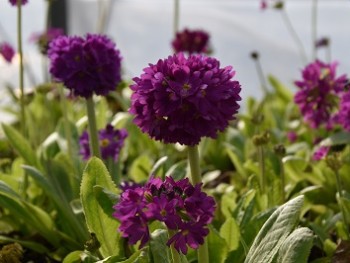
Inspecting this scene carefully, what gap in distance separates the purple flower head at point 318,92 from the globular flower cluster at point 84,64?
0.61m

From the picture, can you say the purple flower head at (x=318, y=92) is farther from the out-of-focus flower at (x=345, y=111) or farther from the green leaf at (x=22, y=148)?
the green leaf at (x=22, y=148)

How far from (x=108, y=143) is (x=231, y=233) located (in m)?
0.44

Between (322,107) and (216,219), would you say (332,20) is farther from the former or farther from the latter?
(216,219)

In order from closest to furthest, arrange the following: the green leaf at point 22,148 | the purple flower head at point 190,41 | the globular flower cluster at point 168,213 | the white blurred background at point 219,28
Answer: the globular flower cluster at point 168,213 → the green leaf at point 22,148 → the purple flower head at point 190,41 → the white blurred background at point 219,28

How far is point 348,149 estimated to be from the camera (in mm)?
1961

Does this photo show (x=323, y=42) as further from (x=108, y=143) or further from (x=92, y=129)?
(x=92, y=129)

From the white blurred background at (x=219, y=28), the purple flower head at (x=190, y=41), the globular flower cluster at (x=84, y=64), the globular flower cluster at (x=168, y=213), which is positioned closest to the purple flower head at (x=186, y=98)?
the globular flower cluster at (x=168, y=213)

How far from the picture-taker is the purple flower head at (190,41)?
8.19 ft

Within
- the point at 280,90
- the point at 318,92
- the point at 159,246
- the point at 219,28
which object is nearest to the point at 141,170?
the point at 318,92

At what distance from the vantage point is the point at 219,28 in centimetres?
462

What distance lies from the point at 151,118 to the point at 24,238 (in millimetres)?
674

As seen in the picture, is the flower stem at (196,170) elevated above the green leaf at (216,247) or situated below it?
above

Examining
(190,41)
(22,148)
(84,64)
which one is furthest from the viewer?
(190,41)

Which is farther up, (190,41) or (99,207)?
(190,41)
